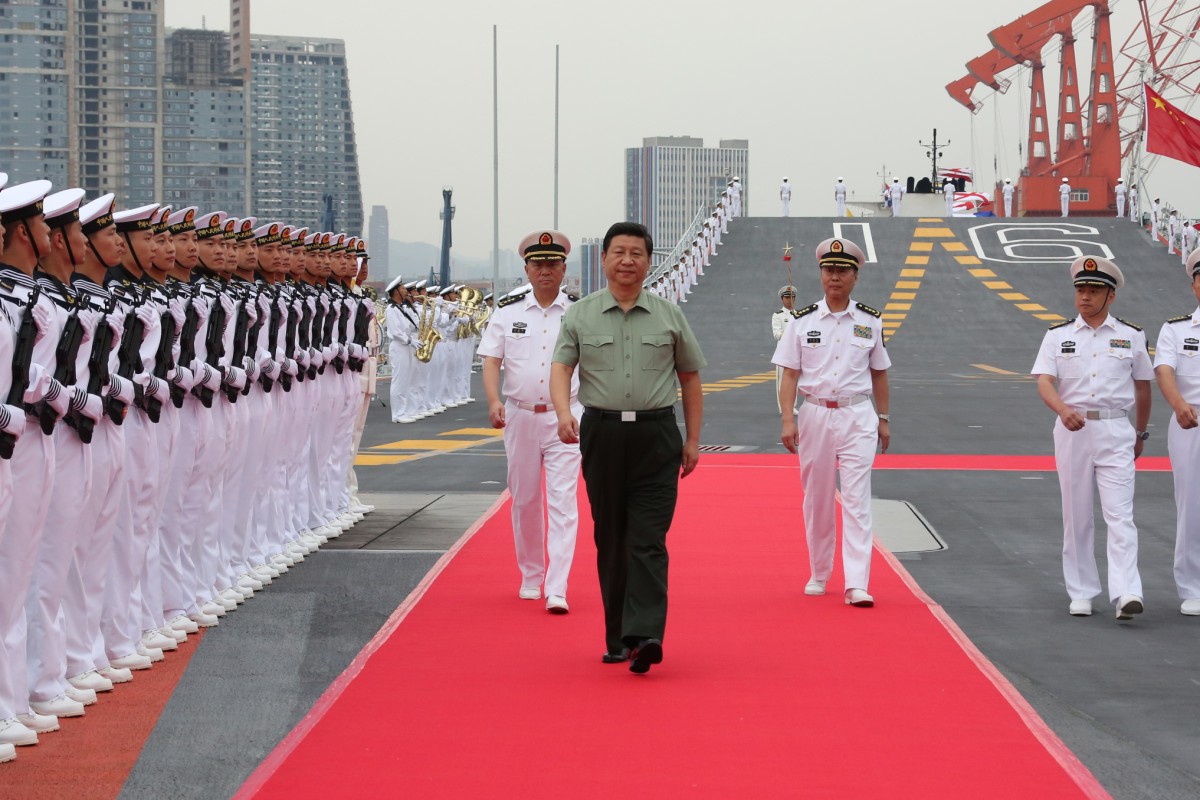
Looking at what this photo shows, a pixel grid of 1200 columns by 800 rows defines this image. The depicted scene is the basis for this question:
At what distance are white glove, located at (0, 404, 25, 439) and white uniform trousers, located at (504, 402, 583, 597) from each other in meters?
3.61

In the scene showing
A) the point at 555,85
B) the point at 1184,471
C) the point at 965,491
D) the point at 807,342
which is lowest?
the point at 965,491

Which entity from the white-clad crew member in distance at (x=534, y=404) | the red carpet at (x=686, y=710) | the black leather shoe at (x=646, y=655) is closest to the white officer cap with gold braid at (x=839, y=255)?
A: the white-clad crew member in distance at (x=534, y=404)

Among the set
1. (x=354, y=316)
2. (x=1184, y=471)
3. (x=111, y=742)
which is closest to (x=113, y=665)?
(x=111, y=742)

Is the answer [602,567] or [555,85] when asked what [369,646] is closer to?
[602,567]

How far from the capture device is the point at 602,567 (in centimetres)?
756

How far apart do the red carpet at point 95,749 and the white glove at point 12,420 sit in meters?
1.18

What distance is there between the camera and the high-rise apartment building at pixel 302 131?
480 ft

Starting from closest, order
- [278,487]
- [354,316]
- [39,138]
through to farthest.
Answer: [278,487] → [354,316] → [39,138]

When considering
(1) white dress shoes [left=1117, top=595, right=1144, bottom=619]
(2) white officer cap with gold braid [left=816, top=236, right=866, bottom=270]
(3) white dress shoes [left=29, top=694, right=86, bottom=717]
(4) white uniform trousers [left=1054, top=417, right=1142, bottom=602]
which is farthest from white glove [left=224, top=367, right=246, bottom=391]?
(1) white dress shoes [left=1117, top=595, right=1144, bottom=619]

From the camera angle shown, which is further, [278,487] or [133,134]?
[133,134]

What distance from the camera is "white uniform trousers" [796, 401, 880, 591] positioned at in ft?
30.0

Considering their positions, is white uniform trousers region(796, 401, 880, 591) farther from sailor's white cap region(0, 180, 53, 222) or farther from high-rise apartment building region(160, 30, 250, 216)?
high-rise apartment building region(160, 30, 250, 216)

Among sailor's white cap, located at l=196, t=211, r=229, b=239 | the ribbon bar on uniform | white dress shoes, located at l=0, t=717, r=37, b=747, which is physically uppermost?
sailor's white cap, located at l=196, t=211, r=229, b=239

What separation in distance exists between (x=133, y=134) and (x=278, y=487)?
110 m
